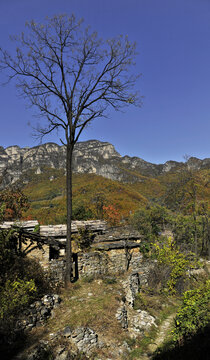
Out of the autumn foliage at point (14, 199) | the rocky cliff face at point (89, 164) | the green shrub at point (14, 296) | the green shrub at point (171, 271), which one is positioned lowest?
the green shrub at point (171, 271)

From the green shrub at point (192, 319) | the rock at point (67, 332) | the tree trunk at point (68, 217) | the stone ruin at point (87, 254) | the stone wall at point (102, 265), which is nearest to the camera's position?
the green shrub at point (192, 319)

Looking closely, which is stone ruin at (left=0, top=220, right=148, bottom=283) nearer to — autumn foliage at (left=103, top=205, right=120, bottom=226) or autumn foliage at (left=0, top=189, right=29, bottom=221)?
autumn foliage at (left=0, top=189, right=29, bottom=221)

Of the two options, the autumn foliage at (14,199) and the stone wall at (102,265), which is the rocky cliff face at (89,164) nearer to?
the autumn foliage at (14,199)

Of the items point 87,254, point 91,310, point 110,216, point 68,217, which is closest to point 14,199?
point 87,254

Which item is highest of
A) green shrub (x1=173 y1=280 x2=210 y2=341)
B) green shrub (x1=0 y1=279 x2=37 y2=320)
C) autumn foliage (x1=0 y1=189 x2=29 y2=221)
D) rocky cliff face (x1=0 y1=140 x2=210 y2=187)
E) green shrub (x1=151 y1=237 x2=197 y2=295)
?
rocky cliff face (x1=0 y1=140 x2=210 y2=187)

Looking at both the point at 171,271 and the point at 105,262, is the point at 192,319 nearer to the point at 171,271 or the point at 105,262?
the point at 171,271

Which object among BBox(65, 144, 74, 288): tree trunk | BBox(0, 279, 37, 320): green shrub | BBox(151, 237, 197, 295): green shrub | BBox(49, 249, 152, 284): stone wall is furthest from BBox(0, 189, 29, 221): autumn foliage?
BBox(151, 237, 197, 295): green shrub

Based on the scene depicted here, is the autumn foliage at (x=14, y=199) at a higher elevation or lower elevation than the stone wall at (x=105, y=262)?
higher

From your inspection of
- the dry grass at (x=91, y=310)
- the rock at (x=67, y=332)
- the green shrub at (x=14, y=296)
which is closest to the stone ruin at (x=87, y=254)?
the dry grass at (x=91, y=310)

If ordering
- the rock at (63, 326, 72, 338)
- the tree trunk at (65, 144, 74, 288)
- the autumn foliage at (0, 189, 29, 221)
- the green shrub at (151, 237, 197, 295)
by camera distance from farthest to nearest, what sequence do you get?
the autumn foliage at (0, 189, 29, 221)
the green shrub at (151, 237, 197, 295)
the tree trunk at (65, 144, 74, 288)
the rock at (63, 326, 72, 338)

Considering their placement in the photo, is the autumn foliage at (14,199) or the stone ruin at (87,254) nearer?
the stone ruin at (87,254)

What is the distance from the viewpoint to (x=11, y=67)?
29.6 ft

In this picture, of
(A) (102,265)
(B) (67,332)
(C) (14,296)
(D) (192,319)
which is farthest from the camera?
(A) (102,265)

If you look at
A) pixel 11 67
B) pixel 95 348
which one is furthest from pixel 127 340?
pixel 11 67
